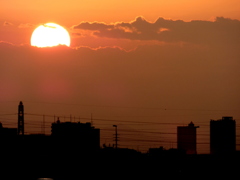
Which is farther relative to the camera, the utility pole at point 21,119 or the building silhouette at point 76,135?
the building silhouette at point 76,135

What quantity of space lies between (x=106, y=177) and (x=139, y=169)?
47.9 feet

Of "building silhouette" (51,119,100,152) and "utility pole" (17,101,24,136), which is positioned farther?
"building silhouette" (51,119,100,152)

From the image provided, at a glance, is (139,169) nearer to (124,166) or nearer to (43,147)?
(124,166)

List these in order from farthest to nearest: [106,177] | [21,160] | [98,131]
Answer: [98,131], [21,160], [106,177]

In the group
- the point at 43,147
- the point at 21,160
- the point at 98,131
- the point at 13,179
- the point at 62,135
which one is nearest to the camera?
the point at 13,179

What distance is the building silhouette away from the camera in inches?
6216

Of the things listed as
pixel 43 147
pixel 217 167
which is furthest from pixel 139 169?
pixel 43 147

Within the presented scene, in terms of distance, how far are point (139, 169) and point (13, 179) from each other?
25990mm

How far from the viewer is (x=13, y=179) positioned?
66.1 meters

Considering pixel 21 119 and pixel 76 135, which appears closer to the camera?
pixel 21 119

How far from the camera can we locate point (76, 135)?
166 meters

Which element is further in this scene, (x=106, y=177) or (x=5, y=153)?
(x=5, y=153)

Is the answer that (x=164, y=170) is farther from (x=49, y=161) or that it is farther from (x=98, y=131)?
(x=98, y=131)

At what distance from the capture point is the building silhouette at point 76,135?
15788 cm
